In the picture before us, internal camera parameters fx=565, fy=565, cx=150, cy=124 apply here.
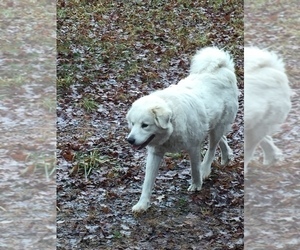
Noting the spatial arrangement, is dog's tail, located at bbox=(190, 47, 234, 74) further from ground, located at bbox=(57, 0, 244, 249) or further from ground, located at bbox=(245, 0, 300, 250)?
ground, located at bbox=(245, 0, 300, 250)

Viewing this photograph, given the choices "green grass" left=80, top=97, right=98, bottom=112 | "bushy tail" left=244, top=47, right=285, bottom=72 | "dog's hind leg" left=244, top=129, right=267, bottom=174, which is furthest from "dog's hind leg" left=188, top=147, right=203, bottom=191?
"green grass" left=80, top=97, right=98, bottom=112

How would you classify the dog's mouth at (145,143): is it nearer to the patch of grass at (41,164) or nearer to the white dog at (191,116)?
the white dog at (191,116)

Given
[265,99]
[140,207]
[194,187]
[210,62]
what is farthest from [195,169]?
[265,99]

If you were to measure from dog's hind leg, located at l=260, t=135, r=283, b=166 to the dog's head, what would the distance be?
2.61 ft

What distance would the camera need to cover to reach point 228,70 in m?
4.03

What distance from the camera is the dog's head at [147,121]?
11.1ft

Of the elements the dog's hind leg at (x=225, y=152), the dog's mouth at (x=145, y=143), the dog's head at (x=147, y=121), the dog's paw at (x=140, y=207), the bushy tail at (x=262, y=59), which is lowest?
the dog's paw at (x=140, y=207)

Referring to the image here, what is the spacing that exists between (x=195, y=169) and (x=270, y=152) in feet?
3.96

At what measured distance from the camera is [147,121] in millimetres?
3387

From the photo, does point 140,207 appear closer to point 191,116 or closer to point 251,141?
point 191,116

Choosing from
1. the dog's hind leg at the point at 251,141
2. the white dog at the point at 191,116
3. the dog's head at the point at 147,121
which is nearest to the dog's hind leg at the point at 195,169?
the white dog at the point at 191,116

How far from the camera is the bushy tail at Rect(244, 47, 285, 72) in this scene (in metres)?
2.74

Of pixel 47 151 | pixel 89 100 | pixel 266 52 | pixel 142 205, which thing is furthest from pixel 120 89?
pixel 266 52

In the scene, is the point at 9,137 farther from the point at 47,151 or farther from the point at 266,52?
the point at 266,52
